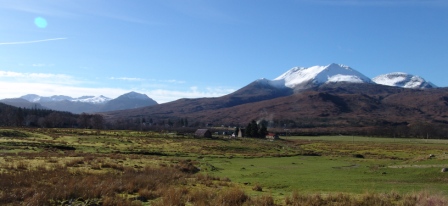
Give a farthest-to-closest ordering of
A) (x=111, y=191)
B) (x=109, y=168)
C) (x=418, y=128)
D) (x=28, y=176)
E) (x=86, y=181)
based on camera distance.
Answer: (x=418, y=128), (x=109, y=168), (x=28, y=176), (x=86, y=181), (x=111, y=191)

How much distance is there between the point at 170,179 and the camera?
23.2m

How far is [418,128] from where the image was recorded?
627ft

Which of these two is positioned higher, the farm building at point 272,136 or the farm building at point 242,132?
the farm building at point 242,132

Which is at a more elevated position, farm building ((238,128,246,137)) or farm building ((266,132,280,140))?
farm building ((238,128,246,137))

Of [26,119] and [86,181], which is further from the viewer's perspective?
[26,119]

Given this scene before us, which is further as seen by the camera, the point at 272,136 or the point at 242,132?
the point at 242,132

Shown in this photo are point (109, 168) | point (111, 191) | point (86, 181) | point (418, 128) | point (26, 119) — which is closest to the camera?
point (111, 191)

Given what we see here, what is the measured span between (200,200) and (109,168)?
14.4 m

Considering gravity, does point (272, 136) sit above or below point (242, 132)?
below

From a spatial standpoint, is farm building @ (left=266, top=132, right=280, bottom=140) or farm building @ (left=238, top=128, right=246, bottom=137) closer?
farm building @ (left=266, top=132, right=280, bottom=140)

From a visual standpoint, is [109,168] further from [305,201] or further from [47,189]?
[305,201]

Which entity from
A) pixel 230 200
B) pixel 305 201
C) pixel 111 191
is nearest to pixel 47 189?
pixel 111 191

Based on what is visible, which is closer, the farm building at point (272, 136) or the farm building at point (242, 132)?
the farm building at point (272, 136)

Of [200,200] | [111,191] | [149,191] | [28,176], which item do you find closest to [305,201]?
[200,200]
